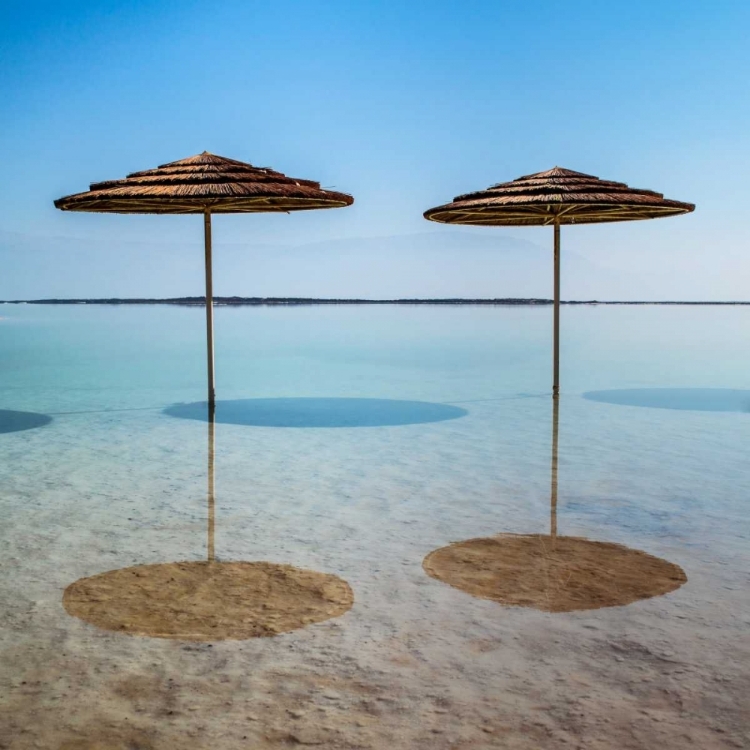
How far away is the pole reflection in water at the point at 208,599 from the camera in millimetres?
2951

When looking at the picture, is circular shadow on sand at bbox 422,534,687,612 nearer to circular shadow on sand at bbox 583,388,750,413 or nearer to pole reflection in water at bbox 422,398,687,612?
pole reflection in water at bbox 422,398,687,612

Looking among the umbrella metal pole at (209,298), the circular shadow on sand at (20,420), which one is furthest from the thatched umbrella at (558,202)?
the circular shadow on sand at (20,420)

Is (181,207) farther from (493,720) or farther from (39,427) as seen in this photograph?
(493,720)

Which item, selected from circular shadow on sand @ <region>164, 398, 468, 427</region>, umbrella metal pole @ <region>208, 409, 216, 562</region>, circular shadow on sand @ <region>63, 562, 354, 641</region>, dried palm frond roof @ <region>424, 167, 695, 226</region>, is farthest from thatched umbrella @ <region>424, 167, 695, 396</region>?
circular shadow on sand @ <region>63, 562, 354, 641</region>

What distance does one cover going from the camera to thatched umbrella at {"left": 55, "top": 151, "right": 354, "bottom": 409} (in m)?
7.20

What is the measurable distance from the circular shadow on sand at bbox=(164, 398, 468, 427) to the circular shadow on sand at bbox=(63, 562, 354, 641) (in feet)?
12.8

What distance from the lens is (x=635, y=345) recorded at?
64.7 ft

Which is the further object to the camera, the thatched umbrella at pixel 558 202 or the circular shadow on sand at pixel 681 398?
the circular shadow on sand at pixel 681 398

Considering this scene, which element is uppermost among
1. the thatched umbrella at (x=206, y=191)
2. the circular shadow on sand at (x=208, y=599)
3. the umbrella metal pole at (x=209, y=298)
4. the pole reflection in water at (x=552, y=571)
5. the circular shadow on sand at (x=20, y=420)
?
the thatched umbrella at (x=206, y=191)

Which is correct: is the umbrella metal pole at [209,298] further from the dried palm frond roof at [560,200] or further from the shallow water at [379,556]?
the dried palm frond roof at [560,200]

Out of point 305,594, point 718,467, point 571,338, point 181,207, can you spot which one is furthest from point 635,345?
point 305,594

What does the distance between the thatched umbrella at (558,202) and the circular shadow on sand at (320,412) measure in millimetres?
1809

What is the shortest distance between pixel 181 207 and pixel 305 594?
240 inches

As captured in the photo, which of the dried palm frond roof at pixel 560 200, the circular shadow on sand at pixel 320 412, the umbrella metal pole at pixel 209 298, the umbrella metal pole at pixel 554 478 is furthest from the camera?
the umbrella metal pole at pixel 209 298
